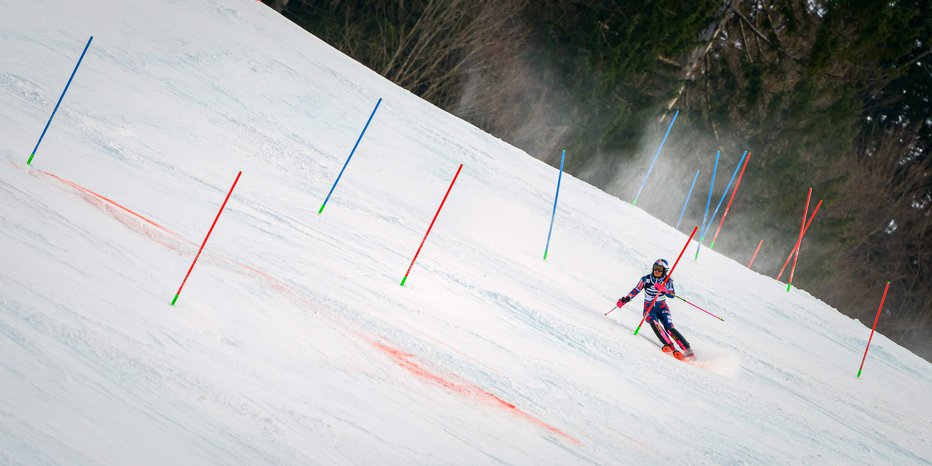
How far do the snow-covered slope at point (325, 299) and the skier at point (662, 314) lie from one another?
0.26 metres

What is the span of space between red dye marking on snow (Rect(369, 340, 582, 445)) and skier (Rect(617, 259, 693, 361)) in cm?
345

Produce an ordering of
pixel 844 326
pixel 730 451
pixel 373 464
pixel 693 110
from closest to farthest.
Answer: pixel 373 464
pixel 730 451
pixel 844 326
pixel 693 110

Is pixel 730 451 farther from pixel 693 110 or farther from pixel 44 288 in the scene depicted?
pixel 693 110

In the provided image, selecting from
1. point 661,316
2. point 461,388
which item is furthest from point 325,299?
point 661,316

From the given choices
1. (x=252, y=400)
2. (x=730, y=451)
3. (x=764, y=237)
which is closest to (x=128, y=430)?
(x=252, y=400)

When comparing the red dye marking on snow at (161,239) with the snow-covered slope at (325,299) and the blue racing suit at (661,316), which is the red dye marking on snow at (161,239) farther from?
the blue racing suit at (661,316)

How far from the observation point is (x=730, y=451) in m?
6.92

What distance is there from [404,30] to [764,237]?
12926mm

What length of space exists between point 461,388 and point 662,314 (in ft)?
12.8

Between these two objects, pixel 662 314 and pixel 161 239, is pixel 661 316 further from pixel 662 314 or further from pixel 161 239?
pixel 161 239

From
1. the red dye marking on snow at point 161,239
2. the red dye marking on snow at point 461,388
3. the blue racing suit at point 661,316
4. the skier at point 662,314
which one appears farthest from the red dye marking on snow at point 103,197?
the blue racing suit at point 661,316

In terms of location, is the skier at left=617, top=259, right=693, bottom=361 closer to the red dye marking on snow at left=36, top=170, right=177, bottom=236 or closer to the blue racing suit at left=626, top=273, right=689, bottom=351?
the blue racing suit at left=626, top=273, right=689, bottom=351

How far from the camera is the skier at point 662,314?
9117 mm

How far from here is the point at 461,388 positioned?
602 centimetres
